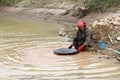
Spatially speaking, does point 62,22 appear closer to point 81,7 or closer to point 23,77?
point 81,7

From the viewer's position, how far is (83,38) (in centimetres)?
1170

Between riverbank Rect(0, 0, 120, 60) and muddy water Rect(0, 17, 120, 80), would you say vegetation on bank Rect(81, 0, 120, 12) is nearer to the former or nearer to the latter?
riverbank Rect(0, 0, 120, 60)

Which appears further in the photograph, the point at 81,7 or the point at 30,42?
A: the point at 81,7

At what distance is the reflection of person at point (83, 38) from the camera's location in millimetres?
11484

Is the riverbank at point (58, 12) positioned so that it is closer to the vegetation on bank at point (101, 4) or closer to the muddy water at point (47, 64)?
the vegetation on bank at point (101, 4)

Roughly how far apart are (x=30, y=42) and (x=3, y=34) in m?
3.26

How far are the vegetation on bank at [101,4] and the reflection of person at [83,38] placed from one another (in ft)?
27.1

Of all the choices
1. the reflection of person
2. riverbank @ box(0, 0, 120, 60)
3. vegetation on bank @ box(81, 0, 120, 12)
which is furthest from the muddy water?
Answer: vegetation on bank @ box(81, 0, 120, 12)

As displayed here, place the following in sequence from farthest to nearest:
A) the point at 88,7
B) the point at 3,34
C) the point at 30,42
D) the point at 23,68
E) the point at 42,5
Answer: the point at 42,5
the point at 88,7
the point at 3,34
the point at 30,42
the point at 23,68

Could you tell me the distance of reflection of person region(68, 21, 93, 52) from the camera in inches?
452

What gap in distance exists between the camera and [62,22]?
20750 millimetres

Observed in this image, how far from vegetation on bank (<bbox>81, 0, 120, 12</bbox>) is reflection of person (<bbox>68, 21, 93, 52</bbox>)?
27.1ft

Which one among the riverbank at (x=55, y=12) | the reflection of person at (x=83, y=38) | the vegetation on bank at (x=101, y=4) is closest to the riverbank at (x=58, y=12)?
the riverbank at (x=55, y=12)

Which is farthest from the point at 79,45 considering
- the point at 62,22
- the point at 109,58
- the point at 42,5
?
the point at 42,5
